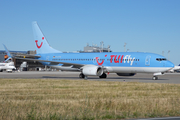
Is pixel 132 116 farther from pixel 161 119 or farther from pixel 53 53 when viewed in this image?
pixel 53 53

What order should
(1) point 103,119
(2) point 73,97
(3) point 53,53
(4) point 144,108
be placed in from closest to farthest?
(1) point 103,119 < (4) point 144,108 < (2) point 73,97 < (3) point 53,53

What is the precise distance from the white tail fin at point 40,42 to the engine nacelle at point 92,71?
1154 cm

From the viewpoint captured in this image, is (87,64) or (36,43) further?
(36,43)

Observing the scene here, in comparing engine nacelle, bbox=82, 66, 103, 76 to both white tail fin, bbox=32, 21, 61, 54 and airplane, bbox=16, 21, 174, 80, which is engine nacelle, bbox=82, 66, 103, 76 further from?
white tail fin, bbox=32, 21, 61, 54

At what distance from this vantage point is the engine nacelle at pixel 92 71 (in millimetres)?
38963

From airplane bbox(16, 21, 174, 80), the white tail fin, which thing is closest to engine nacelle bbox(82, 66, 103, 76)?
airplane bbox(16, 21, 174, 80)

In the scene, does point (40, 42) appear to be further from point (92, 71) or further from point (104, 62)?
point (92, 71)

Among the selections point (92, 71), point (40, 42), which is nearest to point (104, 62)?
point (92, 71)

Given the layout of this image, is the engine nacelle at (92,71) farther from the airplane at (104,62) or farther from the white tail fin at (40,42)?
the white tail fin at (40,42)

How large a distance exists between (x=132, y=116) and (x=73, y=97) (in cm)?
618

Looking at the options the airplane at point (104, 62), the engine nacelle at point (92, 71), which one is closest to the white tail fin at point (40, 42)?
the airplane at point (104, 62)

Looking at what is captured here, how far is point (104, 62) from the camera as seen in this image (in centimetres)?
4141

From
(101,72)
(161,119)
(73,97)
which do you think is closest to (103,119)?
(161,119)

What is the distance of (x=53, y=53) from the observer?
49000 mm
